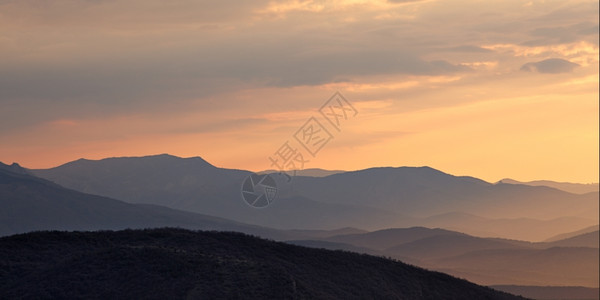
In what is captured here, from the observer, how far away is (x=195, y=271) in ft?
143

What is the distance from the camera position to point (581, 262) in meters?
189

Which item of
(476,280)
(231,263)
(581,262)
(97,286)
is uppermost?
(581,262)

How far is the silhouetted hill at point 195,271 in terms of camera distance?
138 ft

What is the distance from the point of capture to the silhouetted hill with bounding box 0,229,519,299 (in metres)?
41.9

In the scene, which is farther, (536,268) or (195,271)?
(536,268)

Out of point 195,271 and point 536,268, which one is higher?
point 536,268

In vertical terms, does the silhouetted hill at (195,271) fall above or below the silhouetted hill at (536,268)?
below

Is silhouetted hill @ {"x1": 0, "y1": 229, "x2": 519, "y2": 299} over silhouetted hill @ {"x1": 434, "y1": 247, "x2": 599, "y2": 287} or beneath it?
beneath

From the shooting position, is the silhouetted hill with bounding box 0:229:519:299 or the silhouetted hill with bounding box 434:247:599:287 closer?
the silhouetted hill with bounding box 0:229:519:299

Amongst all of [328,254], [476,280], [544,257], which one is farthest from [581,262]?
[328,254]

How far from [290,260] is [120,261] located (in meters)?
13.8

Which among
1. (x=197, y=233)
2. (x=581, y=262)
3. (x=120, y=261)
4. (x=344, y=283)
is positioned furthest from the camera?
(x=581, y=262)

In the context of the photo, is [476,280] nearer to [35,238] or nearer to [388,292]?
[388,292]

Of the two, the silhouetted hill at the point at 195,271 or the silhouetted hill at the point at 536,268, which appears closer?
the silhouetted hill at the point at 195,271
